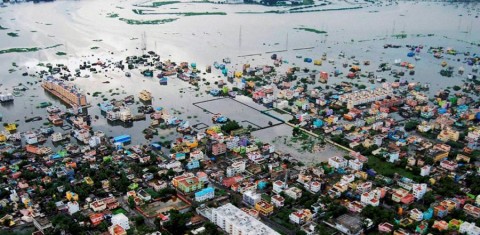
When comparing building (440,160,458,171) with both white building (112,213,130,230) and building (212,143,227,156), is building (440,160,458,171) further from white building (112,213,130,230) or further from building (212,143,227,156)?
white building (112,213,130,230)

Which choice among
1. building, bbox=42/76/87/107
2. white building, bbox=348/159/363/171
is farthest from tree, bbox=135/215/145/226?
building, bbox=42/76/87/107

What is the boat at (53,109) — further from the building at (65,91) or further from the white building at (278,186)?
the white building at (278,186)

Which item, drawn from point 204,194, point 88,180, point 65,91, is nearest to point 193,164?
point 204,194

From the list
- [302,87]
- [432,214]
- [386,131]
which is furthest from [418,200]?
[302,87]

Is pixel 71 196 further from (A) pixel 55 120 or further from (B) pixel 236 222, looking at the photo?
(A) pixel 55 120

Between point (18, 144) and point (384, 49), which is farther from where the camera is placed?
point (384, 49)

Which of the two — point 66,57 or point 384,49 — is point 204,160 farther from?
point 384,49
